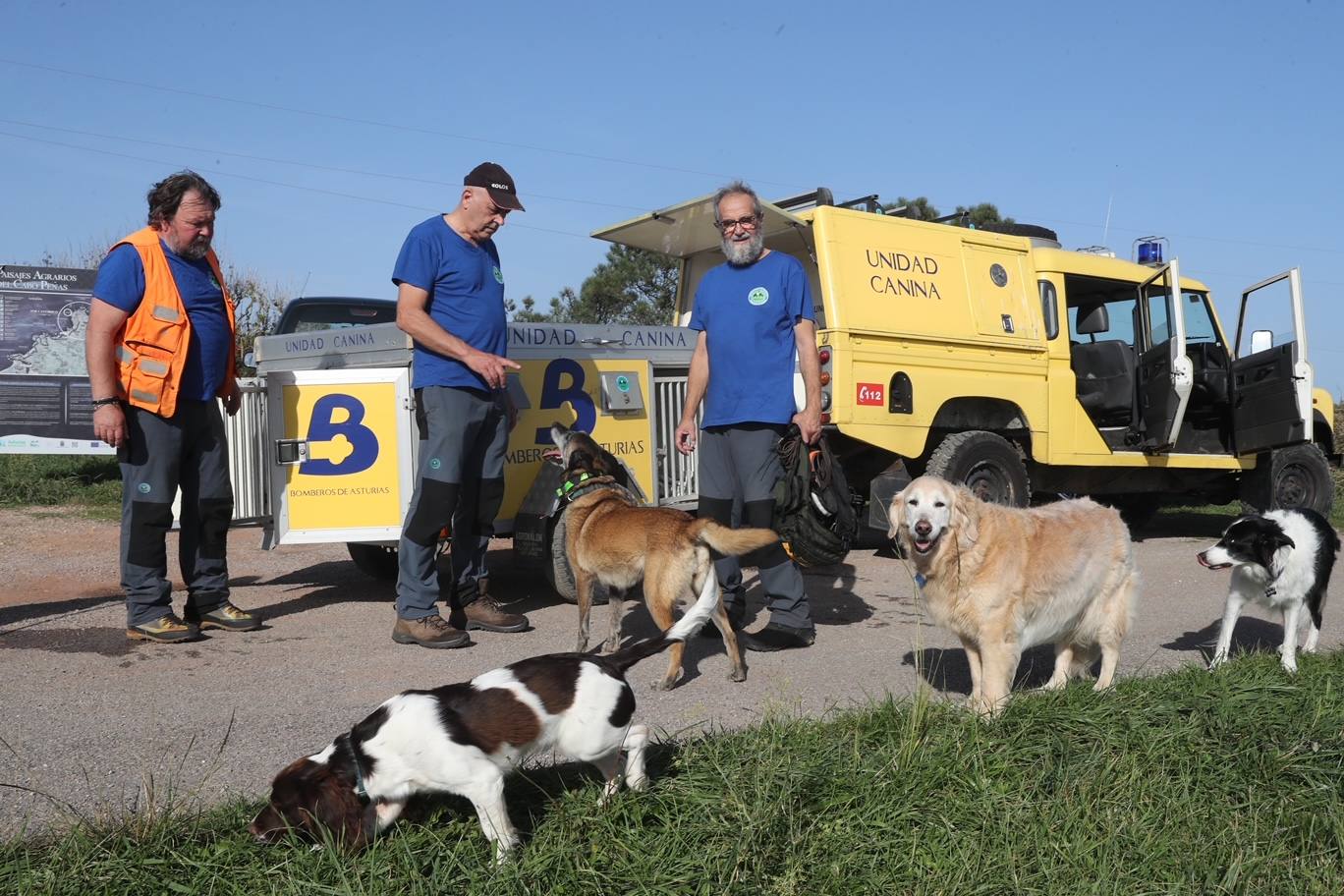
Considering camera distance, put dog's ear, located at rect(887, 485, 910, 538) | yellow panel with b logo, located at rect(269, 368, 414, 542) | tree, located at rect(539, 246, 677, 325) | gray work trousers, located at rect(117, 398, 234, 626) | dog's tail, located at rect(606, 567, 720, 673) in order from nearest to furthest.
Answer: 1. dog's tail, located at rect(606, 567, 720, 673)
2. dog's ear, located at rect(887, 485, 910, 538)
3. gray work trousers, located at rect(117, 398, 234, 626)
4. yellow panel with b logo, located at rect(269, 368, 414, 542)
5. tree, located at rect(539, 246, 677, 325)

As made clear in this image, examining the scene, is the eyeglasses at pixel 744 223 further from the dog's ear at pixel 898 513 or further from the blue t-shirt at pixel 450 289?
the dog's ear at pixel 898 513

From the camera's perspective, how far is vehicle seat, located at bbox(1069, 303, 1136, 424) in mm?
9500

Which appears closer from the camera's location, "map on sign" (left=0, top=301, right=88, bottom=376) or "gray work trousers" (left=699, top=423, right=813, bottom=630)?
"gray work trousers" (left=699, top=423, right=813, bottom=630)

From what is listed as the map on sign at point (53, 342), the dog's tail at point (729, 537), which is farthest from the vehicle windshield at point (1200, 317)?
the map on sign at point (53, 342)

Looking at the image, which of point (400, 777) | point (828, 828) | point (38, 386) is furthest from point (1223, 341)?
point (38, 386)

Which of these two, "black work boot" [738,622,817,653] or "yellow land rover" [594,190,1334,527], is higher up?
"yellow land rover" [594,190,1334,527]

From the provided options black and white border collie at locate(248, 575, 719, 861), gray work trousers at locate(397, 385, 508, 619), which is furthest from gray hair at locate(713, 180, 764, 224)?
black and white border collie at locate(248, 575, 719, 861)

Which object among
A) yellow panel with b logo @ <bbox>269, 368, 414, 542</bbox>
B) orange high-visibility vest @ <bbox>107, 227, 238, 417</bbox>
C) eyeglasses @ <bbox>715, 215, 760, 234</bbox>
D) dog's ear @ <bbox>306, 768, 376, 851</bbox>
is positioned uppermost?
eyeglasses @ <bbox>715, 215, 760, 234</bbox>

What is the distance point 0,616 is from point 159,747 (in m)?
3.32

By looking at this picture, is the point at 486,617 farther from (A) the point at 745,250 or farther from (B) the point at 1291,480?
(B) the point at 1291,480

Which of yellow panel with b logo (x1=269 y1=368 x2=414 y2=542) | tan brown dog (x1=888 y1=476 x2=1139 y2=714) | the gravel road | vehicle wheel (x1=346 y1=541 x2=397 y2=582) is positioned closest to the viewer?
the gravel road

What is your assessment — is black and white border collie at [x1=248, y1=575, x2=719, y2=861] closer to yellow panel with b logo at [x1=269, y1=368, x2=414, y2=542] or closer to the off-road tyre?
yellow panel with b logo at [x1=269, y1=368, x2=414, y2=542]

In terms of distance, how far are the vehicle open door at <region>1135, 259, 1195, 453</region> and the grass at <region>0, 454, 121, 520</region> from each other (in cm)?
997

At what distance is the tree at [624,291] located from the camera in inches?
1119
